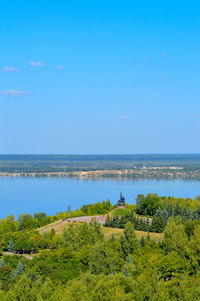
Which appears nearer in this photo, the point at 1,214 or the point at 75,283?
the point at 75,283

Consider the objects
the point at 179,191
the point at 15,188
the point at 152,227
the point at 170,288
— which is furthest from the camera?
the point at 15,188

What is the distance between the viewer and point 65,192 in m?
109

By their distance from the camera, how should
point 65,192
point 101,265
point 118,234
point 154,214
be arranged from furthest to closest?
point 65,192 < point 154,214 < point 118,234 < point 101,265

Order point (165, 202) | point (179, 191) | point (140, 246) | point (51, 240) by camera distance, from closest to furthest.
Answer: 1. point (140, 246)
2. point (51, 240)
3. point (165, 202)
4. point (179, 191)

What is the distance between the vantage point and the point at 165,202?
6500cm

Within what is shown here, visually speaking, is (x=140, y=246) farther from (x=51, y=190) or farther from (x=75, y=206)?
(x=51, y=190)

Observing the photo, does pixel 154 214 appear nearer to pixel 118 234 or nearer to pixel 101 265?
pixel 118 234

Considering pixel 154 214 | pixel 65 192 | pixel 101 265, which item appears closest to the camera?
pixel 101 265

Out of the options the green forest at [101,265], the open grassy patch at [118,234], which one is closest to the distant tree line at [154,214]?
the green forest at [101,265]

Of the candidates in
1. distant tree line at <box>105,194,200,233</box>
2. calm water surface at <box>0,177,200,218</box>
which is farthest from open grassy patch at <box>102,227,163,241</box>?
calm water surface at <box>0,177,200,218</box>

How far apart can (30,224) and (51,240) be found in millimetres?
13106

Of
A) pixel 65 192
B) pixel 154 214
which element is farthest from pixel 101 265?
pixel 65 192

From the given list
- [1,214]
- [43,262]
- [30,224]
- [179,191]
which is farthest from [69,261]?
[179,191]

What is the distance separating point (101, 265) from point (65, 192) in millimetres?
74682
